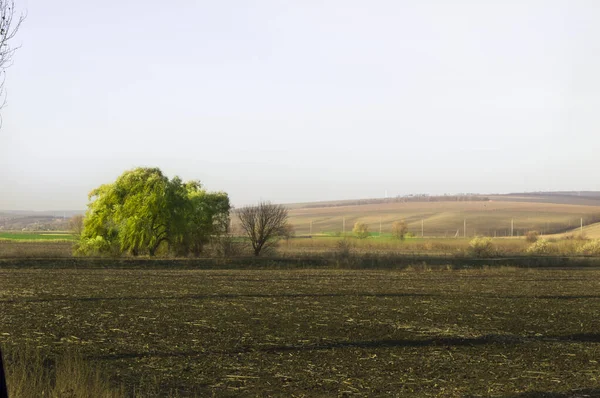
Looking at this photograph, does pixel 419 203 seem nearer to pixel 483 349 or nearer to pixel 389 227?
pixel 389 227

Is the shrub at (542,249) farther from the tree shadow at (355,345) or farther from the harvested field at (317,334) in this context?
the tree shadow at (355,345)

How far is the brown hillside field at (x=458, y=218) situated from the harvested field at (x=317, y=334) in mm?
106393

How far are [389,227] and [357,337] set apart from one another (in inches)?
5541

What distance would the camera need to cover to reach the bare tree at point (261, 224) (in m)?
63.4

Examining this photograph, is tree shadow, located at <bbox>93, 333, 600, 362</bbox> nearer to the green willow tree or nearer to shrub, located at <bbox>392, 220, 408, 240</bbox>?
the green willow tree

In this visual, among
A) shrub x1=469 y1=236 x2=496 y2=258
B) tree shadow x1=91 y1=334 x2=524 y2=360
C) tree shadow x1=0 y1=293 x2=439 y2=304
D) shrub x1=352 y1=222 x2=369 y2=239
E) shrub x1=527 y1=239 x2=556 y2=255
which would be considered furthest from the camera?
shrub x1=352 y1=222 x2=369 y2=239

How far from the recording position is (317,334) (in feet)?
62.0

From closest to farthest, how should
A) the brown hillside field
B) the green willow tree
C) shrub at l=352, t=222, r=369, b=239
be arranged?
the green willow tree
shrub at l=352, t=222, r=369, b=239
the brown hillside field

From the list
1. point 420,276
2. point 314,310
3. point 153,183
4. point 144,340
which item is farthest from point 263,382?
point 153,183

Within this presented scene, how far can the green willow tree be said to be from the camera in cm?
5819

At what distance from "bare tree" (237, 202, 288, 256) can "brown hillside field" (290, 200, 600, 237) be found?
78079 mm

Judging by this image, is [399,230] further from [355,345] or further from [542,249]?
[355,345]

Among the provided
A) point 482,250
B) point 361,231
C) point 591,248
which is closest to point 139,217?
point 482,250

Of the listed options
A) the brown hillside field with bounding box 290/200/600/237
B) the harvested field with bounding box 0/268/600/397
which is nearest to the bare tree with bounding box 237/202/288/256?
the harvested field with bounding box 0/268/600/397
